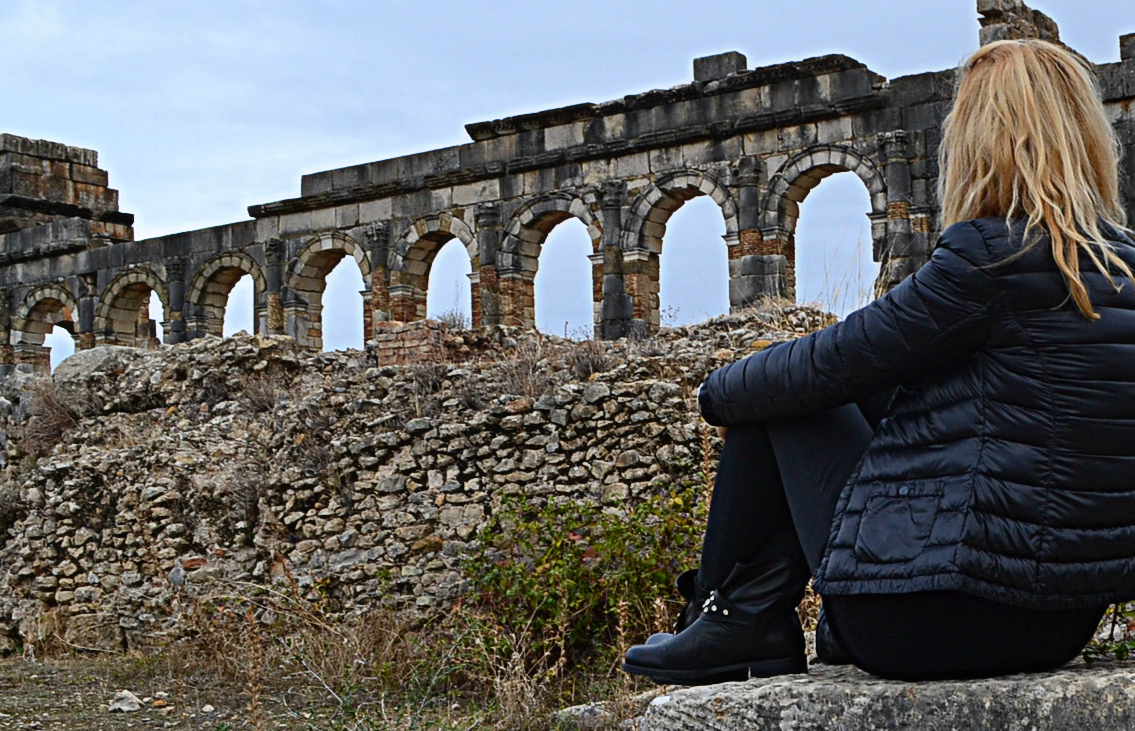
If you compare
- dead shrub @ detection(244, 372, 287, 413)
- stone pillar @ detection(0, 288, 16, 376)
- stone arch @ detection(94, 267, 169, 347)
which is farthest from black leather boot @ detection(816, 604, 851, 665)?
stone pillar @ detection(0, 288, 16, 376)

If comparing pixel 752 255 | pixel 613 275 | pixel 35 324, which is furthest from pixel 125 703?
pixel 35 324

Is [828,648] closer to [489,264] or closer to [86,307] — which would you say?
[489,264]

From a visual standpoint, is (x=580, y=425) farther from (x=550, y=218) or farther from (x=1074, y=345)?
(x=550, y=218)

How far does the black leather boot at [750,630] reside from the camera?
2984 mm

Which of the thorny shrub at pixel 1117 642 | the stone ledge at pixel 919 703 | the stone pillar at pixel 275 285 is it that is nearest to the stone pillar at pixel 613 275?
the stone pillar at pixel 275 285

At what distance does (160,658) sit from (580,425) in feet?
9.73

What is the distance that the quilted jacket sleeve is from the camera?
261cm

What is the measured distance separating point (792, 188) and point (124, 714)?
44.3 ft

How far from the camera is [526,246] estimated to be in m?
20.9

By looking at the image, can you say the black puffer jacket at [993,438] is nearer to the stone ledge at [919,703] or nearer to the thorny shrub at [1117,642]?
the stone ledge at [919,703]

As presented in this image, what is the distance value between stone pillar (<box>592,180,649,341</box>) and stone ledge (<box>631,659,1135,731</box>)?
1659 cm

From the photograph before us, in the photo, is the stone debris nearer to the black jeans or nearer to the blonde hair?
the black jeans

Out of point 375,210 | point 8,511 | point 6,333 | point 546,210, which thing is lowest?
point 8,511

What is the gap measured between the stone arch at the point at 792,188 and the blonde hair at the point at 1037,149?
1560cm
